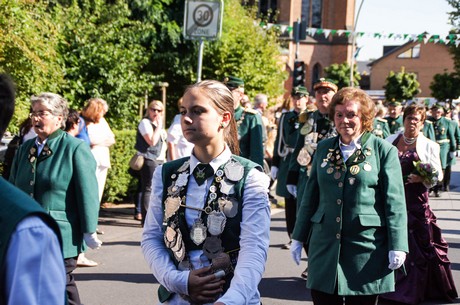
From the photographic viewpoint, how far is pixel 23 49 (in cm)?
956

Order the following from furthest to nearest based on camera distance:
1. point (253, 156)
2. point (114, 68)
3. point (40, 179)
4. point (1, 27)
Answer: point (114, 68) < point (1, 27) < point (253, 156) < point (40, 179)

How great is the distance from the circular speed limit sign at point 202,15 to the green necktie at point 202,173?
7412 millimetres

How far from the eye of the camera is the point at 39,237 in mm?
1535

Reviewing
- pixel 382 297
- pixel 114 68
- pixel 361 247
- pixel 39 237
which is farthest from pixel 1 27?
pixel 39 237

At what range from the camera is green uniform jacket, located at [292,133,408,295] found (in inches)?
180

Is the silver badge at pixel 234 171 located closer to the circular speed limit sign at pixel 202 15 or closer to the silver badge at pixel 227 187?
the silver badge at pixel 227 187

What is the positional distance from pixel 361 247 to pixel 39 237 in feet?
10.9

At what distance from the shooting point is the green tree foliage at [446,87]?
173 feet

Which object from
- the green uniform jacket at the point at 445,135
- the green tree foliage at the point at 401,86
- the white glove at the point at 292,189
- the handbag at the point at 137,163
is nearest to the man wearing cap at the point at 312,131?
the white glove at the point at 292,189

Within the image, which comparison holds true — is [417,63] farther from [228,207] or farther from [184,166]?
[228,207]

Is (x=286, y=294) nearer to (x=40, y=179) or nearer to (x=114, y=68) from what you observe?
(x=40, y=179)

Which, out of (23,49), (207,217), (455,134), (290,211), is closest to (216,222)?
(207,217)

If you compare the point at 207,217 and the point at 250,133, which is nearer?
the point at 207,217

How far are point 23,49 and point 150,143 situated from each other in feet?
6.79
